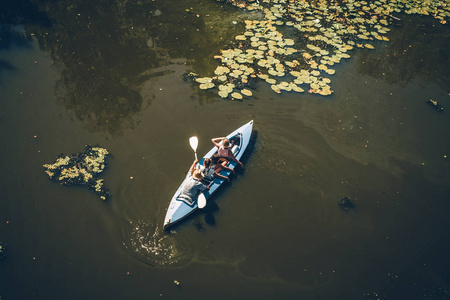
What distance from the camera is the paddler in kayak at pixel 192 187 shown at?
22.1ft

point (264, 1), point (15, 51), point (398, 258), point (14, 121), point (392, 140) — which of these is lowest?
point (398, 258)

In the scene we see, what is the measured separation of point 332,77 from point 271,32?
10.2ft

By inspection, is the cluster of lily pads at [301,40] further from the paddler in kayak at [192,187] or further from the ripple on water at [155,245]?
the ripple on water at [155,245]

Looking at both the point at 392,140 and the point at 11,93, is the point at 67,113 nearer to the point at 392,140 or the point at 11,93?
the point at 11,93

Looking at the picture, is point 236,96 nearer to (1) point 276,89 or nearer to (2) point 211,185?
(1) point 276,89

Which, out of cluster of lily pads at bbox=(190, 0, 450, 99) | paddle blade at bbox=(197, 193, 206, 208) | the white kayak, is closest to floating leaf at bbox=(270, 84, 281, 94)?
cluster of lily pads at bbox=(190, 0, 450, 99)

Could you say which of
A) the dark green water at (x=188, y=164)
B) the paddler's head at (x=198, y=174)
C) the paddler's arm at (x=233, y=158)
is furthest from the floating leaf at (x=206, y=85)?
the paddler's head at (x=198, y=174)

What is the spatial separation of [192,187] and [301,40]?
807 cm

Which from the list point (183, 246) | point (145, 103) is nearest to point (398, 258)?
point (183, 246)

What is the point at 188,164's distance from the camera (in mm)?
7957

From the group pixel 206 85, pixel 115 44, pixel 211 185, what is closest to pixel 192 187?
pixel 211 185

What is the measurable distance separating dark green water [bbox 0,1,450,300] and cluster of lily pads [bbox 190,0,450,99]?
0.51 meters

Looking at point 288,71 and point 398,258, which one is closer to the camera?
point 398,258

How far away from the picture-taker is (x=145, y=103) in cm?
920
